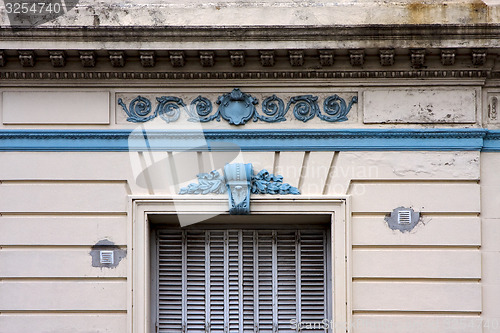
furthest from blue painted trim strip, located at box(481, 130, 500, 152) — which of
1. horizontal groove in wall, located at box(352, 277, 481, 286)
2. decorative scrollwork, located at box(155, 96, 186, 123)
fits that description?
decorative scrollwork, located at box(155, 96, 186, 123)

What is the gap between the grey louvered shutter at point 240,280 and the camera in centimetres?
1034

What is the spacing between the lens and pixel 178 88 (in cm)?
1038

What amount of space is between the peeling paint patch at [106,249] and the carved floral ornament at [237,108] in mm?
1579

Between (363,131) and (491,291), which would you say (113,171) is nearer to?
(363,131)

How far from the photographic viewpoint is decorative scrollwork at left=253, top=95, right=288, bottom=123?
1030 cm

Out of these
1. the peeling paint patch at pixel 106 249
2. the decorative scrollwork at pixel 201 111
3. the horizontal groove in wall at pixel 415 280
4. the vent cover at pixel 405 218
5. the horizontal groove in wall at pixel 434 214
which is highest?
the decorative scrollwork at pixel 201 111

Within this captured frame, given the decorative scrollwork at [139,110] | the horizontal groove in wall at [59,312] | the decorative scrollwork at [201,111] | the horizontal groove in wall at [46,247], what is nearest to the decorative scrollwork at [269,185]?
the decorative scrollwork at [201,111]

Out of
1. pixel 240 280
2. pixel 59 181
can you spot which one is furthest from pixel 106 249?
pixel 240 280

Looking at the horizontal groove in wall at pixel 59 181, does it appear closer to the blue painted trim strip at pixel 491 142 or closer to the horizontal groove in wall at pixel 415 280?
the horizontal groove in wall at pixel 415 280

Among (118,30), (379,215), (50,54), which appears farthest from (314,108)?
(50,54)

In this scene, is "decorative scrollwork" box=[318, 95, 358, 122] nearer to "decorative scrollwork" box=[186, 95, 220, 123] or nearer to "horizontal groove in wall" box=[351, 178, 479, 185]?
"horizontal groove in wall" box=[351, 178, 479, 185]

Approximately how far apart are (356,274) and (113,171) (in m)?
3.27

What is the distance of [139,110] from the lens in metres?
10.3

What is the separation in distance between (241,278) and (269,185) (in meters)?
1.27
